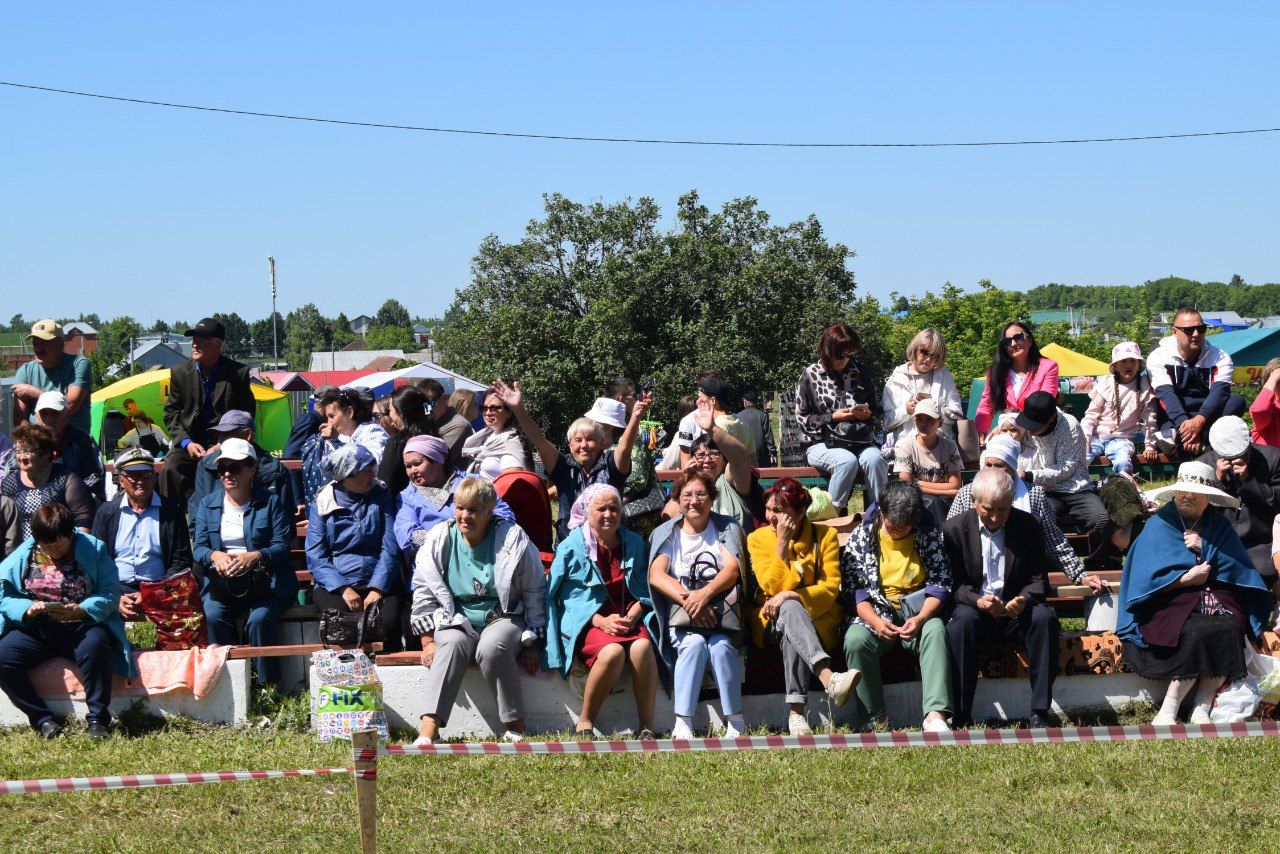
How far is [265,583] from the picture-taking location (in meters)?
7.03

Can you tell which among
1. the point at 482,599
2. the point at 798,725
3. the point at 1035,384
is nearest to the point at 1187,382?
the point at 1035,384

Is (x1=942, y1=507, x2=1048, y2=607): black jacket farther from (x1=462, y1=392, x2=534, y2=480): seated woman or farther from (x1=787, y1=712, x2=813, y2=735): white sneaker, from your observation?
(x1=462, y1=392, x2=534, y2=480): seated woman

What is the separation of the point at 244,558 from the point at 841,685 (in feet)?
10.4

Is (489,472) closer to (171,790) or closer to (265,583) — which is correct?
(265,583)

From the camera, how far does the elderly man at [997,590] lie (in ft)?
21.2

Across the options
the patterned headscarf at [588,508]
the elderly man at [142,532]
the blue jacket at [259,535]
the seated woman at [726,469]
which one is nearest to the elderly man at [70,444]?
the elderly man at [142,532]

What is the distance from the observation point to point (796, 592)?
6.57m

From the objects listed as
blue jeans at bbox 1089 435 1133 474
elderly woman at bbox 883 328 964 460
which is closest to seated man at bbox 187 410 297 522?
elderly woman at bbox 883 328 964 460

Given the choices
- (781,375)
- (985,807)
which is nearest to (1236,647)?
(985,807)

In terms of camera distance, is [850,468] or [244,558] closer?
[244,558]

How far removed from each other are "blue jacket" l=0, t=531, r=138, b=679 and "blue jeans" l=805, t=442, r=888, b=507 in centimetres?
431

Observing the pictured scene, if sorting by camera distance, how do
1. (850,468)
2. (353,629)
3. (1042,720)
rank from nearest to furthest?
(1042,720) < (353,629) < (850,468)

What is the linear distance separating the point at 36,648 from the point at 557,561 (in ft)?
8.72

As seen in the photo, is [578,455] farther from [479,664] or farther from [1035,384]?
[1035,384]
